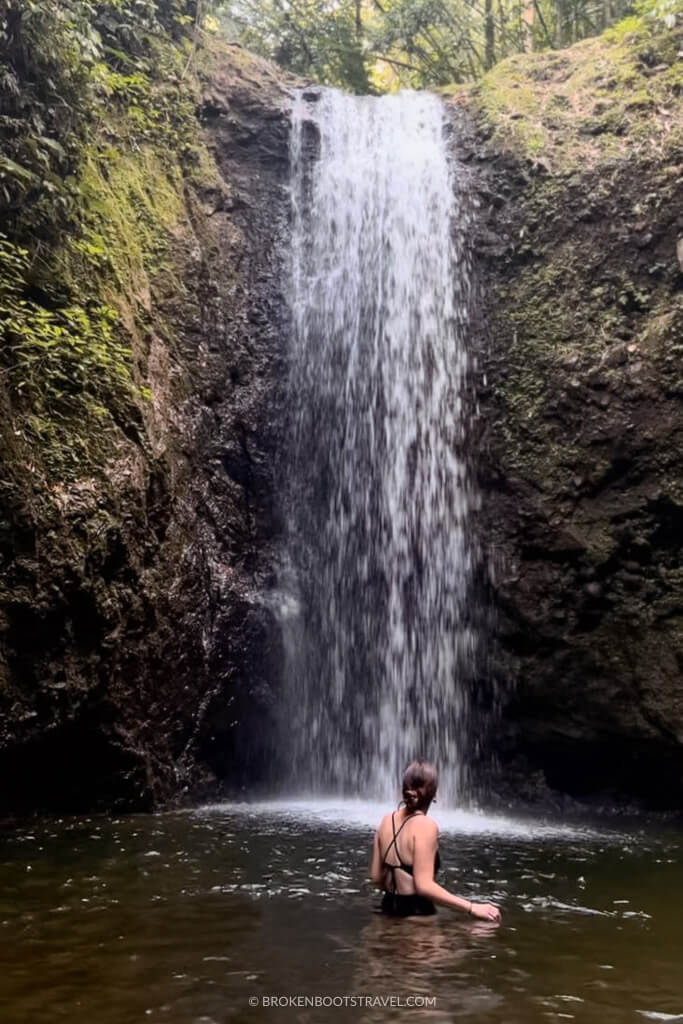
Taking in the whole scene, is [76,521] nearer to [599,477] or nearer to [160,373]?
[160,373]

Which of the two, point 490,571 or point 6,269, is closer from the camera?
point 6,269

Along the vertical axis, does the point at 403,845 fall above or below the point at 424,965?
above

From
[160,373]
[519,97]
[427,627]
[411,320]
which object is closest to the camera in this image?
[160,373]

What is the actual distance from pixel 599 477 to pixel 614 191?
11.1ft

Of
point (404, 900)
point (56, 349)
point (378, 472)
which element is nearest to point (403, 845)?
point (404, 900)

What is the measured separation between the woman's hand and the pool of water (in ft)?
0.26

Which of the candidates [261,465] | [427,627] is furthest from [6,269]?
[427,627]

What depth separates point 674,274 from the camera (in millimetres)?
9484

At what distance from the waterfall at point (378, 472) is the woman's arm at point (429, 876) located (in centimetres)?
492

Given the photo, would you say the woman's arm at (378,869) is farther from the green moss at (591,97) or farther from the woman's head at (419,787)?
the green moss at (591,97)

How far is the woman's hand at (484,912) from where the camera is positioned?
13.9ft

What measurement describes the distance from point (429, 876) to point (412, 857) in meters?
0.12

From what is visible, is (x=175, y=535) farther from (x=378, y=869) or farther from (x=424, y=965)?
(x=424, y=965)

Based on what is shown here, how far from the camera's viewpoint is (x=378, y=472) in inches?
404
